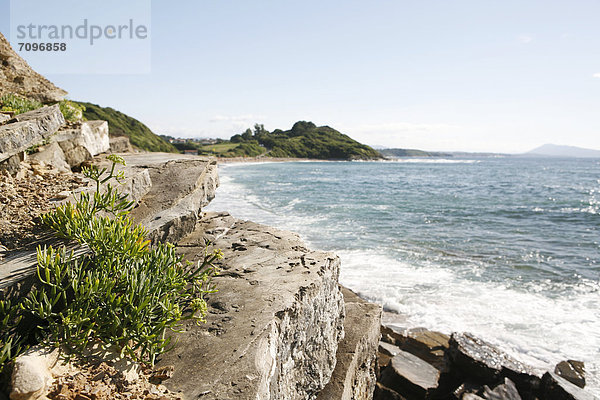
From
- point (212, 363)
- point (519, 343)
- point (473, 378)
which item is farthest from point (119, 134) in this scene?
point (519, 343)

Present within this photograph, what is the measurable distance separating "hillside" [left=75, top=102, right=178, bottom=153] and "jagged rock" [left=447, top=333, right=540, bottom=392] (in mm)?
79907

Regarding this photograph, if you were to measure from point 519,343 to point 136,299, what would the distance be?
26.1 feet

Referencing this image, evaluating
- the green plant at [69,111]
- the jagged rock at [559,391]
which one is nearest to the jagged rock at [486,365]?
the jagged rock at [559,391]

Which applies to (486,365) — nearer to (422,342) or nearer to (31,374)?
(422,342)

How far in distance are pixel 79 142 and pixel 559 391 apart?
28.4 ft

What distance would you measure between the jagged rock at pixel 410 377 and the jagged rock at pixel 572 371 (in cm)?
250

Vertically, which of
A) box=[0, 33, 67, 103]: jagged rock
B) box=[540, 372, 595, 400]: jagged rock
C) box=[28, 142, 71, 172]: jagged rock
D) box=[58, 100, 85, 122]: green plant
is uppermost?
box=[0, 33, 67, 103]: jagged rock

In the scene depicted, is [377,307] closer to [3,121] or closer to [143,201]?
[143,201]

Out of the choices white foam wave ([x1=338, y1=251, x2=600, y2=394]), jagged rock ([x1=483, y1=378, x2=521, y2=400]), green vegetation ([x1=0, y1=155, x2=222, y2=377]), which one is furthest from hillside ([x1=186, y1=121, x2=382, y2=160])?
green vegetation ([x1=0, y1=155, x2=222, y2=377])

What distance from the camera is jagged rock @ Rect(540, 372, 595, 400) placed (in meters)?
5.17

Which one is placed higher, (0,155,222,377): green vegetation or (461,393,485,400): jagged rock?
(0,155,222,377): green vegetation

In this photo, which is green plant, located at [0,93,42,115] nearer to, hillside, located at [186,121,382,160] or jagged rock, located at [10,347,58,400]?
jagged rock, located at [10,347,58,400]

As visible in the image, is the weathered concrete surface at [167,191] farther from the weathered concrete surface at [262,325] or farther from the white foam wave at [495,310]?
the white foam wave at [495,310]

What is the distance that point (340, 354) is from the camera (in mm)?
4566
